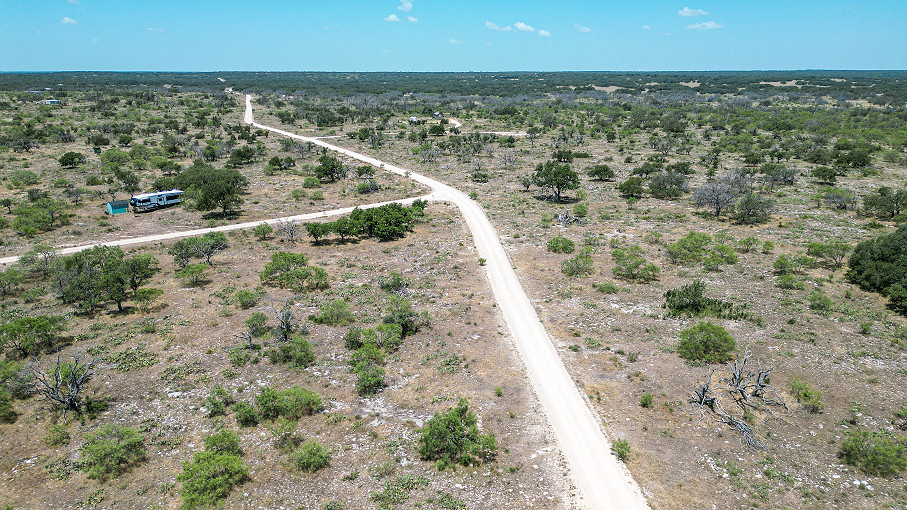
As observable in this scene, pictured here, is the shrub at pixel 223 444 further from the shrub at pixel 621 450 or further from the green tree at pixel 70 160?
the green tree at pixel 70 160

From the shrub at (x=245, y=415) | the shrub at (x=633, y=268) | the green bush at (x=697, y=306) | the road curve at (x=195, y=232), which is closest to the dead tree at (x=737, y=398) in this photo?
the green bush at (x=697, y=306)

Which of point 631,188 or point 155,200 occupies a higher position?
point 631,188

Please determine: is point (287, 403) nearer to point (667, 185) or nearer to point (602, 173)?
point (667, 185)

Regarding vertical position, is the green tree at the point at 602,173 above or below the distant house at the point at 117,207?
above

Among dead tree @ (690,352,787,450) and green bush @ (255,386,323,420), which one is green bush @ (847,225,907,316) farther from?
green bush @ (255,386,323,420)

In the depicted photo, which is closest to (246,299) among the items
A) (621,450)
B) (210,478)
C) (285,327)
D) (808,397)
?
(285,327)

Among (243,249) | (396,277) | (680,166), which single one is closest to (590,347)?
(396,277)

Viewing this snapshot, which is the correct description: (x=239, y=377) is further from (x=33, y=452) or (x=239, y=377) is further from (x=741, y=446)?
(x=741, y=446)
